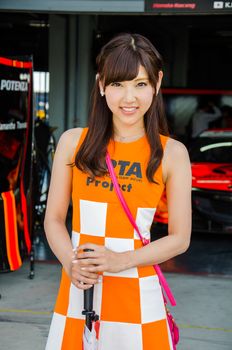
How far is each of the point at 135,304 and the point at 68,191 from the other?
0.44 metres

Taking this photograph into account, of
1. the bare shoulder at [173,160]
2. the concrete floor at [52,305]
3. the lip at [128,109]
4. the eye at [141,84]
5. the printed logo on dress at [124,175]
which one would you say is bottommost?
the concrete floor at [52,305]

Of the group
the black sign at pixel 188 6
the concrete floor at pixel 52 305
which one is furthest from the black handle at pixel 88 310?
the black sign at pixel 188 6

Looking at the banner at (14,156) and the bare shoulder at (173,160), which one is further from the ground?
the bare shoulder at (173,160)

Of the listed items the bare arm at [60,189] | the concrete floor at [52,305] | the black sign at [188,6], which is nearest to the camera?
the bare arm at [60,189]

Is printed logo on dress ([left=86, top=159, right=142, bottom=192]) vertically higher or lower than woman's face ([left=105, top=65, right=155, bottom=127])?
lower

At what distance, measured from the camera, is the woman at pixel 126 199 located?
190 cm

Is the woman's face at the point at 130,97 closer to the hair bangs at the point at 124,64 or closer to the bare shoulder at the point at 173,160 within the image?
the hair bangs at the point at 124,64

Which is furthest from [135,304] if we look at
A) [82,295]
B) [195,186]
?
[195,186]

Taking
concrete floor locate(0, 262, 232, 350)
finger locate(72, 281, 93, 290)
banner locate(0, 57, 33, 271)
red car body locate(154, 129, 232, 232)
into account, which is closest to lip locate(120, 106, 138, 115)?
finger locate(72, 281, 93, 290)

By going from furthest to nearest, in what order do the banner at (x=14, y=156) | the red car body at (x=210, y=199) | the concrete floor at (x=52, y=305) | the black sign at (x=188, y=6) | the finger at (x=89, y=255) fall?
the red car body at (x=210, y=199) < the black sign at (x=188, y=6) < the banner at (x=14, y=156) < the concrete floor at (x=52, y=305) < the finger at (x=89, y=255)

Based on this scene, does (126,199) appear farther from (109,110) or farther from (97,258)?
(109,110)

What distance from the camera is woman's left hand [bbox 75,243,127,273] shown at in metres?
1.75

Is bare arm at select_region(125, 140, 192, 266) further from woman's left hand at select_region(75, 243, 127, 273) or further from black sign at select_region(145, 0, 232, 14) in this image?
black sign at select_region(145, 0, 232, 14)

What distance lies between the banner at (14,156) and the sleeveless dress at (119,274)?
10.7 ft
